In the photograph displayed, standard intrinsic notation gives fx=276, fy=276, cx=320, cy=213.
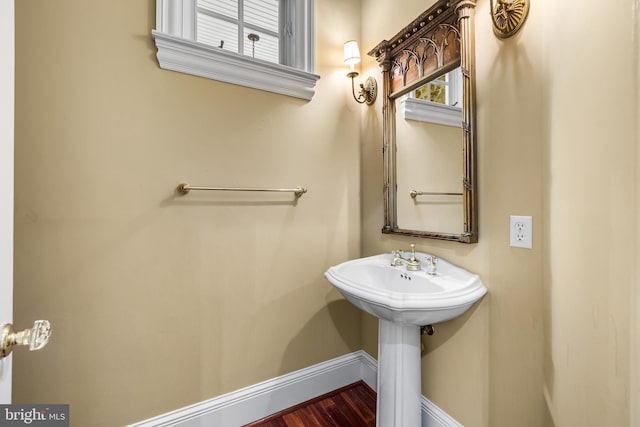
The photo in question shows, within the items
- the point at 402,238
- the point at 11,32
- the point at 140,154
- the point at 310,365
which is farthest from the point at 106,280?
A: the point at 402,238

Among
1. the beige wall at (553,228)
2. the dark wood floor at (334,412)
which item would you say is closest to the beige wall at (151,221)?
the dark wood floor at (334,412)

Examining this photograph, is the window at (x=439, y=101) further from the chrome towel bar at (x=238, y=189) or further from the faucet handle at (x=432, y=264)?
the chrome towel bar at (x=238, y=189)

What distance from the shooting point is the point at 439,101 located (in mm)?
1334

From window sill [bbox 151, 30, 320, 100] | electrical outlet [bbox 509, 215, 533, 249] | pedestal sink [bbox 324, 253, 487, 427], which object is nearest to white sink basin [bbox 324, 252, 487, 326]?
pedestal sink [bbox 324, 253, 487, 427]

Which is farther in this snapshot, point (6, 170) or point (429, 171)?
point (429, 171)

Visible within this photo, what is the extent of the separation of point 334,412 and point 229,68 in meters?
1.92

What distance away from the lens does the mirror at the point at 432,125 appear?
1.15 metres

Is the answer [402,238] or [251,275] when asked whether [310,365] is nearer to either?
[251,275]

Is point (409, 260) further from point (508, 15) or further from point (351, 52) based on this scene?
point (351, 52)

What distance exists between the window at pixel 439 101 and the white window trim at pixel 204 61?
588 mm

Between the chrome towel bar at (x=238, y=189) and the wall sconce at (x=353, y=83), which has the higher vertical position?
the wall sconce at (x=353, y=83)

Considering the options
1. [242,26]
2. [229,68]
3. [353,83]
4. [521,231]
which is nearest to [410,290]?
[521,231]

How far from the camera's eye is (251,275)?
1475 mm

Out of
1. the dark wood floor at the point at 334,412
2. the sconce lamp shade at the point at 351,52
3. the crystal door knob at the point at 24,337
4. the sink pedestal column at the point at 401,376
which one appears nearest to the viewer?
the crystal door knob at the point at 24,337
